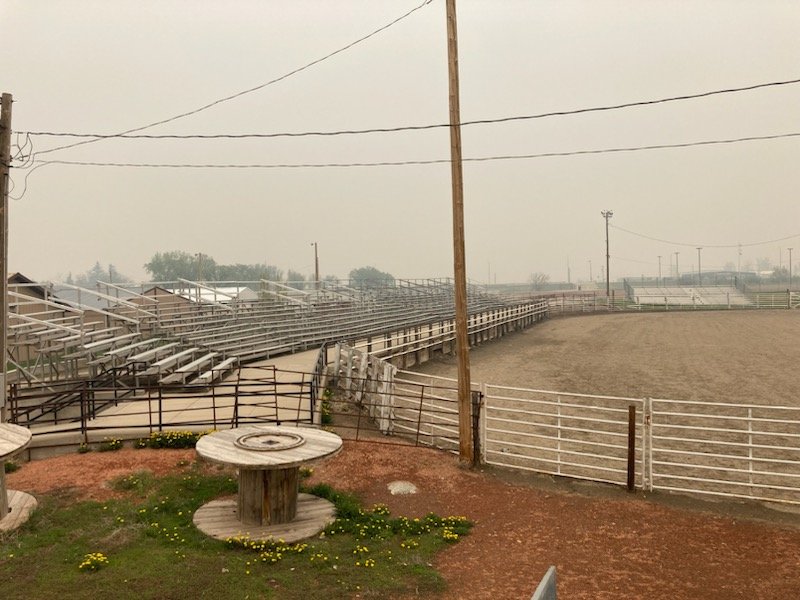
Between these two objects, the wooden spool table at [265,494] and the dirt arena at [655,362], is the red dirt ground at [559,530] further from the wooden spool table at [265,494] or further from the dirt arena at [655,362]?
the dirt arena at [655,362]

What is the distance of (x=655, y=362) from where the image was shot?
21.4 metres

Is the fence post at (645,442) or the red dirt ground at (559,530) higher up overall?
the fence post at (645,442)

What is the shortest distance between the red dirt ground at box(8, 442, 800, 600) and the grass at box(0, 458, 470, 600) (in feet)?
1.44

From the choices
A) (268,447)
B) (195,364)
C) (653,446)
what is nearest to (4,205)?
(268,447)

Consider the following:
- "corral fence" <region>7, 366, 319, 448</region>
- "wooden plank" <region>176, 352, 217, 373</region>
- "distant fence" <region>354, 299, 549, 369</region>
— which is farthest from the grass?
"distant fence" <region>354, 299, 549, 369</region>

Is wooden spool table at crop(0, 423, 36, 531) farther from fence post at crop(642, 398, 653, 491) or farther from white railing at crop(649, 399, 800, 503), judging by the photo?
fence post at crop(642, 398, 653, 491)

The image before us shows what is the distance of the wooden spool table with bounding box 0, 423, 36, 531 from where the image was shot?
21.6 ft

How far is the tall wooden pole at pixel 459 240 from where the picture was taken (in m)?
9.23

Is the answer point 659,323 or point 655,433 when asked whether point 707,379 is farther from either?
point 659,323

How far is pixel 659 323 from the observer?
3981 centimetres

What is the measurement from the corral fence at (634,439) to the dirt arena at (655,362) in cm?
229

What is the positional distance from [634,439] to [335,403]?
759 cm

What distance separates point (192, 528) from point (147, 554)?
78 centimetres

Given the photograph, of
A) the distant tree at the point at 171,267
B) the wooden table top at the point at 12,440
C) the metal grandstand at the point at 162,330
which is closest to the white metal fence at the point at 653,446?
the wooden table top at the point at 12,440
